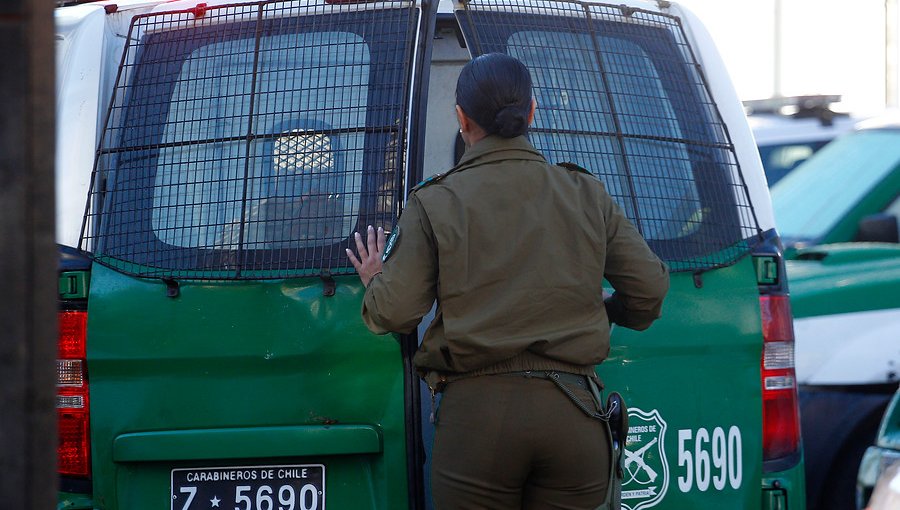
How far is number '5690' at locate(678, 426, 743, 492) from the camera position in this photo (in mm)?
3238

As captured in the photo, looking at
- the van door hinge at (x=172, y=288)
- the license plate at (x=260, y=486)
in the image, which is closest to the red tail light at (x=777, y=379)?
the license plate at (x=260, y=486)

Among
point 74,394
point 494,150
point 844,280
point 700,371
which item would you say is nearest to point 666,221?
point 700,371

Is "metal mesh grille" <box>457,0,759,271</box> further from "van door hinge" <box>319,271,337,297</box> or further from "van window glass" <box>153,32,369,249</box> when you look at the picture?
"van door hinge" <box>319,271,337,297</box>

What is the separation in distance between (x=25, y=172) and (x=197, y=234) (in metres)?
1.62

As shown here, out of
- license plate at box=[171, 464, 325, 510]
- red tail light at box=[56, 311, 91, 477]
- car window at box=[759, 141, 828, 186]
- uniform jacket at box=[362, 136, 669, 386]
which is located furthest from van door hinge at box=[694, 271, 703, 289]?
car window at box=[759, 141, 828, 186]

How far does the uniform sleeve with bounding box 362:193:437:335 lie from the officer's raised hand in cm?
18

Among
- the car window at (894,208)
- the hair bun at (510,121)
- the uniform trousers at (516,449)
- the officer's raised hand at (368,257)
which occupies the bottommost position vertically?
the uniform trousers at (516,449)

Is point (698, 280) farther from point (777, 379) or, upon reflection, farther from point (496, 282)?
point (496, 282)

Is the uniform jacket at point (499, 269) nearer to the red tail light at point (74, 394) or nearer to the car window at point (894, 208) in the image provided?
the red tail light at point (74, 394)

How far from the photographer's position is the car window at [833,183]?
6.46 m

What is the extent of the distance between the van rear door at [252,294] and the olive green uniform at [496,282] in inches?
15.1

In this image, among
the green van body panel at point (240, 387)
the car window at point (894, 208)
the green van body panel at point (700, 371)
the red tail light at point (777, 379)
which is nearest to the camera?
the green van body panel at point (240, 387)

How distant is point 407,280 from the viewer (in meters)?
2.64

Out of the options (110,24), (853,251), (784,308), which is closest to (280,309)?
(110,24)
